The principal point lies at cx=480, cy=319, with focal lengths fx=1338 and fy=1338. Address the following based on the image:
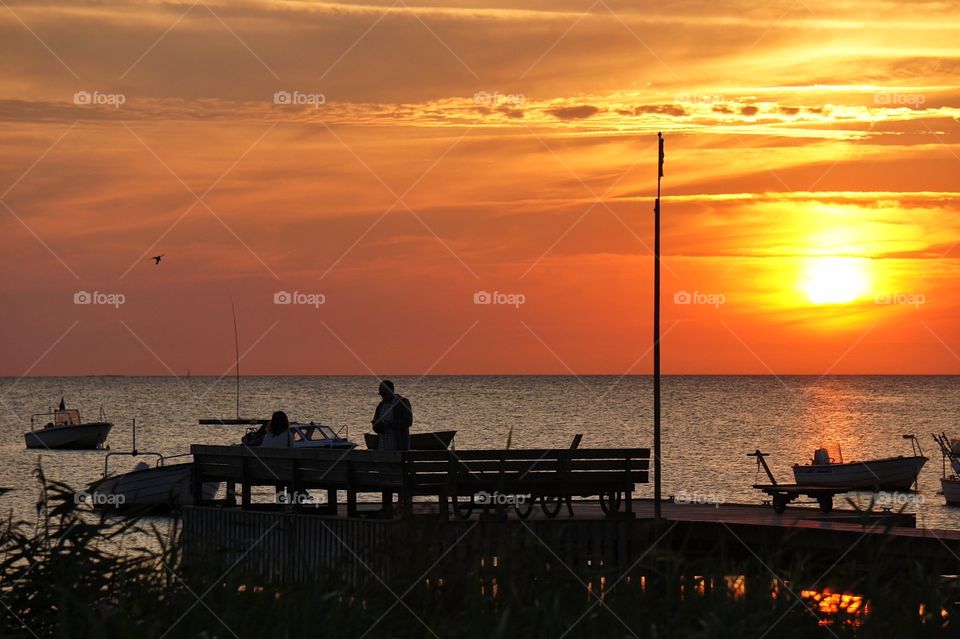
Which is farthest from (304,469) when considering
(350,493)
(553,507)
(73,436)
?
(73,436)

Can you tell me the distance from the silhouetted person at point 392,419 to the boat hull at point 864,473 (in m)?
41.7

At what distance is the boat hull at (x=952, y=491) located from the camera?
59.6 m

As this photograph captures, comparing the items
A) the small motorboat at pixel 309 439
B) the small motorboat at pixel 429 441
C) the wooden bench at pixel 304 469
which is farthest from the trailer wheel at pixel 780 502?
the small motorboat at pixel 309 439

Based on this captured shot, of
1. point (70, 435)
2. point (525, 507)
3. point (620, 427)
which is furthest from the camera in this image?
point (620, 427)

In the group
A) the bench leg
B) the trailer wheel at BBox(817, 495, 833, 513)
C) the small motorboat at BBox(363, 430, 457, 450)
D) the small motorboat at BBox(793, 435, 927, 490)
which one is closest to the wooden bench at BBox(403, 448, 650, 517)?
the small motorboat at BBox(363, 430, 457, 450)

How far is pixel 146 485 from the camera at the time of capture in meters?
44.3

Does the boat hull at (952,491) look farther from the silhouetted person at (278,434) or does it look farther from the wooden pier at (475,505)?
the silhouetted person at (278,434)

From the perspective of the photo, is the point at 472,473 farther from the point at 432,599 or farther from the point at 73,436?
the point at 73,436

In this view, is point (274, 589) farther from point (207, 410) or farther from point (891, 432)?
point (207, 410)

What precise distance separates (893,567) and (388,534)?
9.55ft

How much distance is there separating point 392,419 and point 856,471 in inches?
1808

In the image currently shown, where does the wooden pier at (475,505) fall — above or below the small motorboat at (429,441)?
below

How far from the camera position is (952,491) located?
59.9m

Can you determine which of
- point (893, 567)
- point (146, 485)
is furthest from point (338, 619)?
point (146, 485)
